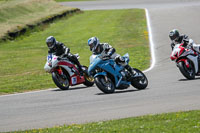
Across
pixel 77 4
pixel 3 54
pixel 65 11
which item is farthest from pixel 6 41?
pixel 77 4

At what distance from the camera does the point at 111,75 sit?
14.9 m

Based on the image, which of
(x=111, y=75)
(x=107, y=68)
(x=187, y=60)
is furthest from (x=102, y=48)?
(x=187, y=60)

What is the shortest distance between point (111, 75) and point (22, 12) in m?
31.9

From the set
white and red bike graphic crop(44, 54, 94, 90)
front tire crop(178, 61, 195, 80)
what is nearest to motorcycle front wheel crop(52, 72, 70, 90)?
white and red bike graphic crop(44, 54, 94, 90)

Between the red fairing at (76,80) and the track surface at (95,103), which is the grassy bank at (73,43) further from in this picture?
the track surface at (95,103)

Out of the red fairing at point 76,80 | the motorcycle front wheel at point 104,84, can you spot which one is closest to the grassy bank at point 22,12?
the red fairing at point 76,80

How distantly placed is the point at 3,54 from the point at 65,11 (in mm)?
19912

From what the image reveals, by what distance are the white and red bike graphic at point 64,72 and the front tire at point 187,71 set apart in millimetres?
3155

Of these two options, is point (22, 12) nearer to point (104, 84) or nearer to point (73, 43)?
point (73, 43)

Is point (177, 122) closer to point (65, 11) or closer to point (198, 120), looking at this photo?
point (198, 120)

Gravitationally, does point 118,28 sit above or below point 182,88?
above

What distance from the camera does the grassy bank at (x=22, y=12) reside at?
38.0 m

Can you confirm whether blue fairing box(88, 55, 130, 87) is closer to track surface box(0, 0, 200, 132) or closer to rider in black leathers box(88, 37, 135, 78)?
rider in black leathers box(88, 37, 135, 78)

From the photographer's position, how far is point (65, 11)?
49.7m
